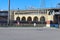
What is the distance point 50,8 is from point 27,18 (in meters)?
15.4

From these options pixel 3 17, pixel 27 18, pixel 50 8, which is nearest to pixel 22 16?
pixel 27 18

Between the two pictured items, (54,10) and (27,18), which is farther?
(27,18)

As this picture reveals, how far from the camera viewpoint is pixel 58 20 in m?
83.6

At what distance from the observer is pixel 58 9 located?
286ft

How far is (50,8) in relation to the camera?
286 ft

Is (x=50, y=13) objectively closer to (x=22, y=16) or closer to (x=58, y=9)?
(x=58, y=9)

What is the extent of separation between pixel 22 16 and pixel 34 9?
7.29m

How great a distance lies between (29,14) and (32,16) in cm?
188

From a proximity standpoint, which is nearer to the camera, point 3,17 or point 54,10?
point 54,10

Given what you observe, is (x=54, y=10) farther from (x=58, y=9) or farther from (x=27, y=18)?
(x=27, y=18)

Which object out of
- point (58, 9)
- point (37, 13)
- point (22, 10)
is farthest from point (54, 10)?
point (22, 10)

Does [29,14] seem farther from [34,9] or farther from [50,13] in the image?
[50,13]

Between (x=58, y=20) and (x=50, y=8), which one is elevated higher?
(x=50, y=8)

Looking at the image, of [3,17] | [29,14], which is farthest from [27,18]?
[3,17]
